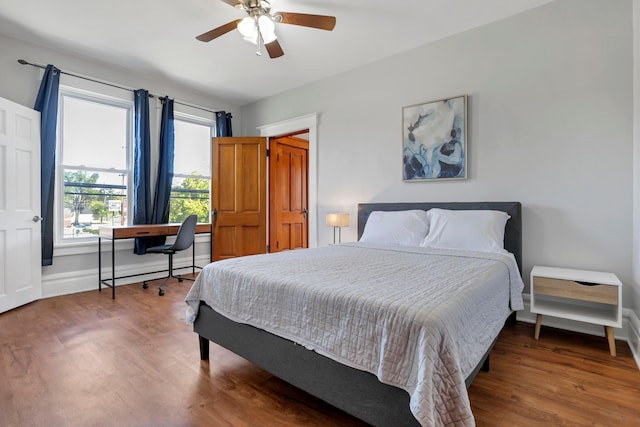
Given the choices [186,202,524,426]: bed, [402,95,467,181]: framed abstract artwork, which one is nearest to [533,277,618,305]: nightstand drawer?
[186,202,524,426]: bed

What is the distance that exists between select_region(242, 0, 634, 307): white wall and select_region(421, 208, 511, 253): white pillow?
354mm

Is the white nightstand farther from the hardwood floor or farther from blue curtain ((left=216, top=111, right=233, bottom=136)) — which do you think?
blue curtain ((left=216, top=111, right=233, bottom=136))

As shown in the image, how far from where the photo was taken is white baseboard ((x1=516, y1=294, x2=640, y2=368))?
2.16 m

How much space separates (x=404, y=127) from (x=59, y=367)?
3.63 m

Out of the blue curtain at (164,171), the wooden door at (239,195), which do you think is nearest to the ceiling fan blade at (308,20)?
the wooden door at (239,195)

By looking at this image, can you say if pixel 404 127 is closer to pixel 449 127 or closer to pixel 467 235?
pixel 449 127

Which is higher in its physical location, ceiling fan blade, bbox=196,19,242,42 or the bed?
ceiling fan blade, bbox=196,19,242,42

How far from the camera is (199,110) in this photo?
16.1 ft

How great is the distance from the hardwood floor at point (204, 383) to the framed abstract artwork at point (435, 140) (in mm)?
1626

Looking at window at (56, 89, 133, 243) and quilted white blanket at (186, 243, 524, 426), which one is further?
window at (56, 89, 133, 243)

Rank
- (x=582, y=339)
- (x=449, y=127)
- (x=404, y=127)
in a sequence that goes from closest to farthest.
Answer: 1. (x=582, y=339)
2. (x=449, y=127)
3. (x=404, y=127)

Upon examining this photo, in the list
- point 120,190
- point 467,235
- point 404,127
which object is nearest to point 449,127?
point 404,127

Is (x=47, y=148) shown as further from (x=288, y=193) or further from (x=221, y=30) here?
(x=288, y=193)

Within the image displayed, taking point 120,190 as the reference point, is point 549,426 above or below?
below
